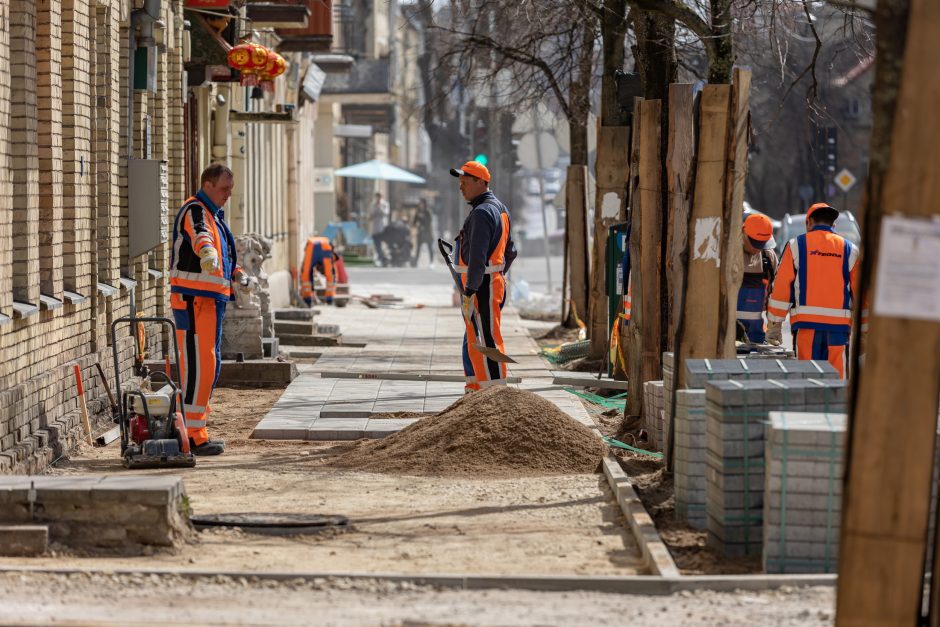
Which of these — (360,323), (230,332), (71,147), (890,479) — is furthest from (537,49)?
(890,479)

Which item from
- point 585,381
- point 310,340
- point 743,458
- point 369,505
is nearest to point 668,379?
point 369,505

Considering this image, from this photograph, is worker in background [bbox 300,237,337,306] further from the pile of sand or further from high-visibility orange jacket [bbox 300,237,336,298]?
the pile of sand

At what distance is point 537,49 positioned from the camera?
22.1m

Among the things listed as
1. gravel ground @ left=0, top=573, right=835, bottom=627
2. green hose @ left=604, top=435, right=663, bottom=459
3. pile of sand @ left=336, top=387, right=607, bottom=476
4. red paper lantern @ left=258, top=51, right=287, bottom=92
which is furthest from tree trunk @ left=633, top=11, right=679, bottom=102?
red paper lantern @ left=258, top=51, right=287, bottom=92

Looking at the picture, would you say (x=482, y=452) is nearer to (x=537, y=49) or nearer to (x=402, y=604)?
(x=402, y=604)

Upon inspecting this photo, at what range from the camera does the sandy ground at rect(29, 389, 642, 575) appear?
754 cm

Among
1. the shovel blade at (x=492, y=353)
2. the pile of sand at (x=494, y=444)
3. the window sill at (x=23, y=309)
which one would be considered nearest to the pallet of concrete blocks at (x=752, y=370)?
the pile of sand at (x=494, y=444)

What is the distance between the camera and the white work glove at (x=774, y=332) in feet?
40.4

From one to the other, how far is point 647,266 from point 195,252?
3097mm

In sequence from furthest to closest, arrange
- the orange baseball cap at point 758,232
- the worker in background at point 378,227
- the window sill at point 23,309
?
the worker in background at point 378,227 → the orange baseball cap at point 758,232 → the window sill at point 23,309

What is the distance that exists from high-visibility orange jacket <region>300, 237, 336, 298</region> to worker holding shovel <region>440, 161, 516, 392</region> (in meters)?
15.7

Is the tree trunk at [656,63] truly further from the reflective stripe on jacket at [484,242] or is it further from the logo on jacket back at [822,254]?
the logo on jacket back at [822,254]

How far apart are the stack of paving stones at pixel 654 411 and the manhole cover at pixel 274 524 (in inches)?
117

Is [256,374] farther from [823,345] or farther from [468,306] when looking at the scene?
[823,345]
